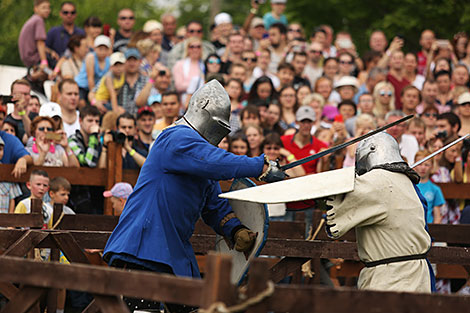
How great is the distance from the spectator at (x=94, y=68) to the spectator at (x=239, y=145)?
7.66 feet

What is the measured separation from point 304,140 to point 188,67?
224 cm

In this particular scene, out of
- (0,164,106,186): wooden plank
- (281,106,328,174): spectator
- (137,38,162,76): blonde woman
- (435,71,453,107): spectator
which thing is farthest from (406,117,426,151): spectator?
(0,164,106,186): wooden plank

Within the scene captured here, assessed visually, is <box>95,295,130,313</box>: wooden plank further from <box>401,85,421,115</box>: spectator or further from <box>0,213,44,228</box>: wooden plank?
<box>401,85,421,115</box>: spectator

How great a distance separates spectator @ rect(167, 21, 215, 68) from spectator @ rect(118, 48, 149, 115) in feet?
3.32

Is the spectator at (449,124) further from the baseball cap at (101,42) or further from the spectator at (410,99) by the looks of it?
the baseball cap at (101,42)

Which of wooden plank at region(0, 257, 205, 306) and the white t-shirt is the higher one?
the white t-shirt

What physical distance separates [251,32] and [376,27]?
256 inches

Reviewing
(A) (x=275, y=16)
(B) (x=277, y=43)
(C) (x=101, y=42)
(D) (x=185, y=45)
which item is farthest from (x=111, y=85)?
(A) (x=275, y=16)

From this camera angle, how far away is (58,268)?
13.3ft

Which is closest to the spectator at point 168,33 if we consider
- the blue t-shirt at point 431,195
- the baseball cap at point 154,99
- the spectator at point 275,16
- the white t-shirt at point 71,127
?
the spectator at point 275,16

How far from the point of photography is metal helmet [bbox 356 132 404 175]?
5.01 m

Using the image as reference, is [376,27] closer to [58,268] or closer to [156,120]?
[156,120]

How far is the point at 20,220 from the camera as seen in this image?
6.52 metres

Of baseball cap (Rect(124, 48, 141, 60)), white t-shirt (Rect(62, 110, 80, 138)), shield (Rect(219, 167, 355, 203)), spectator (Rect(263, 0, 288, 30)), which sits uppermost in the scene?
spectator (Rect(263, 0, 288, 30))
